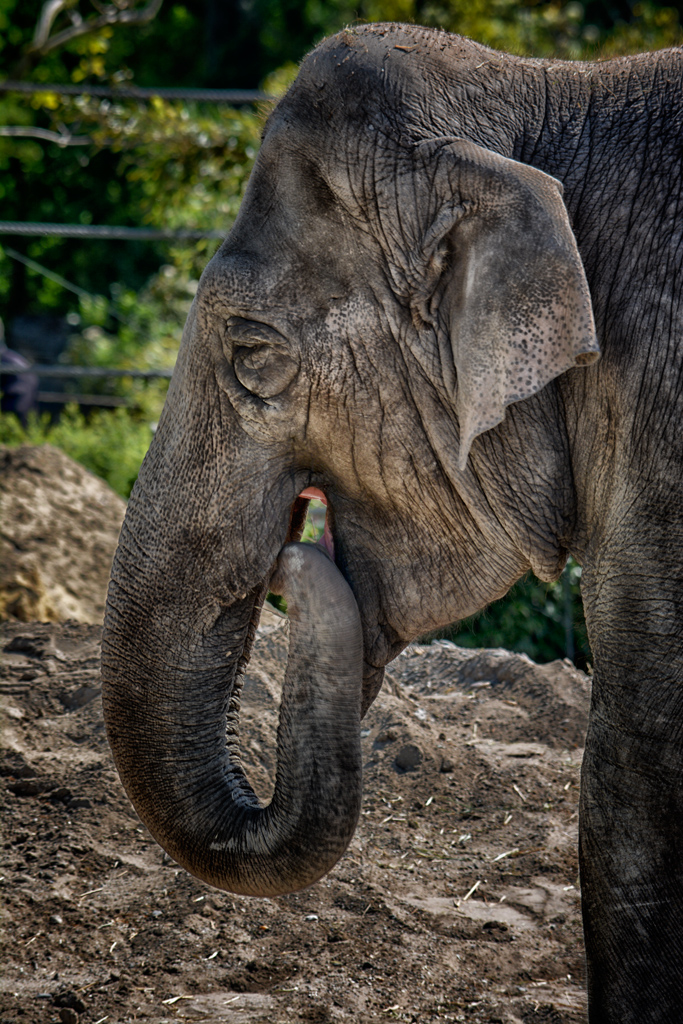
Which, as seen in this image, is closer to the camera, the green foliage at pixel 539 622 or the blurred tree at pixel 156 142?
the green foliage at pixel 539 622

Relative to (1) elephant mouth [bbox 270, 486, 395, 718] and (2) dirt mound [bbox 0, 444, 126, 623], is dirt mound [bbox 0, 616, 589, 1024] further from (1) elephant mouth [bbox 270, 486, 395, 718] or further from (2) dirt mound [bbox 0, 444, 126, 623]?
(1) elephant mouth [bbox 270, 486, 395, 718]

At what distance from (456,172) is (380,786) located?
8.83ft

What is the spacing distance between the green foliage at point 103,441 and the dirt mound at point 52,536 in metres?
1.90

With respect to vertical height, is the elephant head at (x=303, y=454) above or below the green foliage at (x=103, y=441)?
above

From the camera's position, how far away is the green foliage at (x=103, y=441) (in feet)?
30.2

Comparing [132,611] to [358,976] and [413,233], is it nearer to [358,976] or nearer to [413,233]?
[413,233]

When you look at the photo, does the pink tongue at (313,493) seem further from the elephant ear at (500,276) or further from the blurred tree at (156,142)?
the blurred tree at (156,142)

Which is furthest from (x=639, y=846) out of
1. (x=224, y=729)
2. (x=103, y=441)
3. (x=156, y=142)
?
(x=103, y=441)

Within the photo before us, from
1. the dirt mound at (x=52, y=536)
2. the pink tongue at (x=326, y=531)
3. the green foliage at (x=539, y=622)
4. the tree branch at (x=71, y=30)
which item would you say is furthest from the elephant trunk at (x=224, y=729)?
the tree branch at (x=71, y=30)

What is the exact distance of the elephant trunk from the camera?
241cm

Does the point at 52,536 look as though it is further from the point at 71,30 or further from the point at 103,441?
the point at 71,30

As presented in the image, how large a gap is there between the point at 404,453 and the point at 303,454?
0.80 ft

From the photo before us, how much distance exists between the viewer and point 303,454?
260 centimetres

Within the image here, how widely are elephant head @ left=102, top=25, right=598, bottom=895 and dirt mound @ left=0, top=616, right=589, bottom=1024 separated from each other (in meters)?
0.73
